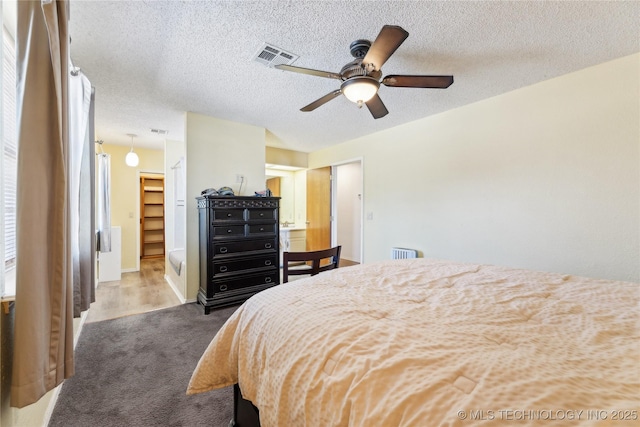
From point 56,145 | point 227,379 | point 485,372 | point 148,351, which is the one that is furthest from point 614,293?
point 148,351

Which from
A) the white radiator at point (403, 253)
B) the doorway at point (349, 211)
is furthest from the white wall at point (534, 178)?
the doorway at point (349, 211)

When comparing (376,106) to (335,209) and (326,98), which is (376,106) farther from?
(335,209)

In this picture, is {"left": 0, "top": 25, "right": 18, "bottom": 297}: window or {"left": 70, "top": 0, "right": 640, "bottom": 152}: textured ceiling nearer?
{"left": 0, "top": 25, "right": 18, "bottom": 297}: window

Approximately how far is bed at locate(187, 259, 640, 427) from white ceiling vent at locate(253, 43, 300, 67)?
1.75 metres

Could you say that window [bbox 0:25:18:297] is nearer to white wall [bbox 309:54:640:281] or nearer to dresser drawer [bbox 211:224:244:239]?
dresser drawer [bbox 211:224:244:239]

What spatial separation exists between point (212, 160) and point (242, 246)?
4.12 feet

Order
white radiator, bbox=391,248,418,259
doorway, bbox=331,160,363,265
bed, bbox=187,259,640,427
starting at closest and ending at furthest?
bed, bbox=187,259,640,427 → white radiator, bbox=391,248,418,259 → doorway, bbox=331,160,363,265

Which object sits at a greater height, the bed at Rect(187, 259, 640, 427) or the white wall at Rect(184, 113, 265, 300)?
the white wall at Rect(184, 113, 265, 300)

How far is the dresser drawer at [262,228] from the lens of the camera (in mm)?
3201

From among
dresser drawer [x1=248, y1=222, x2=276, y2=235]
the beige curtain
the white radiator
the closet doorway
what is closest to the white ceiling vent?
the beige curtain

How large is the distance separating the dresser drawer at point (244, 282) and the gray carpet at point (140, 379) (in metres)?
0.38

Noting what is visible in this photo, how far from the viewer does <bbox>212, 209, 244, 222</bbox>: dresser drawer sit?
116 inches

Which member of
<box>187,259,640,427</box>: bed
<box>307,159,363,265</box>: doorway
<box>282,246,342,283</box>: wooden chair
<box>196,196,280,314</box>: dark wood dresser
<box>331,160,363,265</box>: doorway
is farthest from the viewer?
<box>331,160,363,265</box>: doorway

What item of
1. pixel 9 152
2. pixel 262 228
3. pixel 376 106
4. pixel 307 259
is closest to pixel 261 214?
pixel 262 228
